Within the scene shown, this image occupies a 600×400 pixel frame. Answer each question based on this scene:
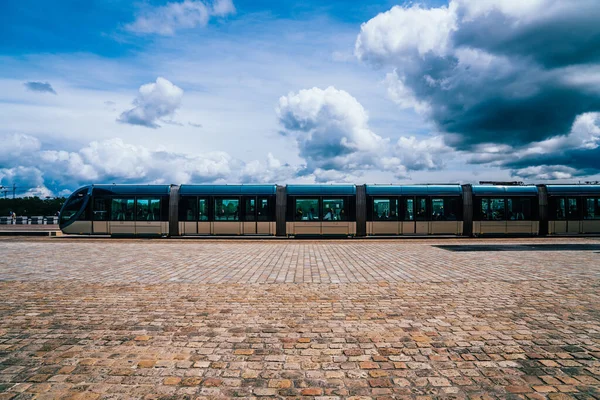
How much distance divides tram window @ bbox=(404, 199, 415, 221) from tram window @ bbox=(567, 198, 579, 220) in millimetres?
9868

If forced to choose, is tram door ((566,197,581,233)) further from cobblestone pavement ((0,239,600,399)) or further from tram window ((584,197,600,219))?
cobblestone pavement ((0,239,600,399))

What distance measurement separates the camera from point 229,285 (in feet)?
27.6

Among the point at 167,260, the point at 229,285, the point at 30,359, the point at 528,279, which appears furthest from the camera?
the point at 167,260

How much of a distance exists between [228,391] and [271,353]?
0.99 meters

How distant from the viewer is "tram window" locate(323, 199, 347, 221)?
2327cm

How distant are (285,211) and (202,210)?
5028 millimetres

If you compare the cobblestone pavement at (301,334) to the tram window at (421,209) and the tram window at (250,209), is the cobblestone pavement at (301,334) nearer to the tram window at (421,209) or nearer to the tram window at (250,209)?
Answer: the tram window at (250,209)

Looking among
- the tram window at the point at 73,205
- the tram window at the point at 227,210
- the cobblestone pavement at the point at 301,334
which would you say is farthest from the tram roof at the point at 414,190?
the tram window at the point at 73,205

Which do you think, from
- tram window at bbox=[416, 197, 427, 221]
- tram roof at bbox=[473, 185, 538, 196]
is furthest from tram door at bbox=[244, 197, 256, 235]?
tram roof at bbox=[473, 185, 538, 196]

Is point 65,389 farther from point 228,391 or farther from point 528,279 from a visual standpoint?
point 528,279

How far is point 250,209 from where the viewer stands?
76.1ft

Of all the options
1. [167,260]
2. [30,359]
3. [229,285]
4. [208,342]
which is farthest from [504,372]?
[167,260]

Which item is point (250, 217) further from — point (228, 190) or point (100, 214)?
point (100, 214)

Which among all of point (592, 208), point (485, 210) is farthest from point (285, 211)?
point (592, 208)
